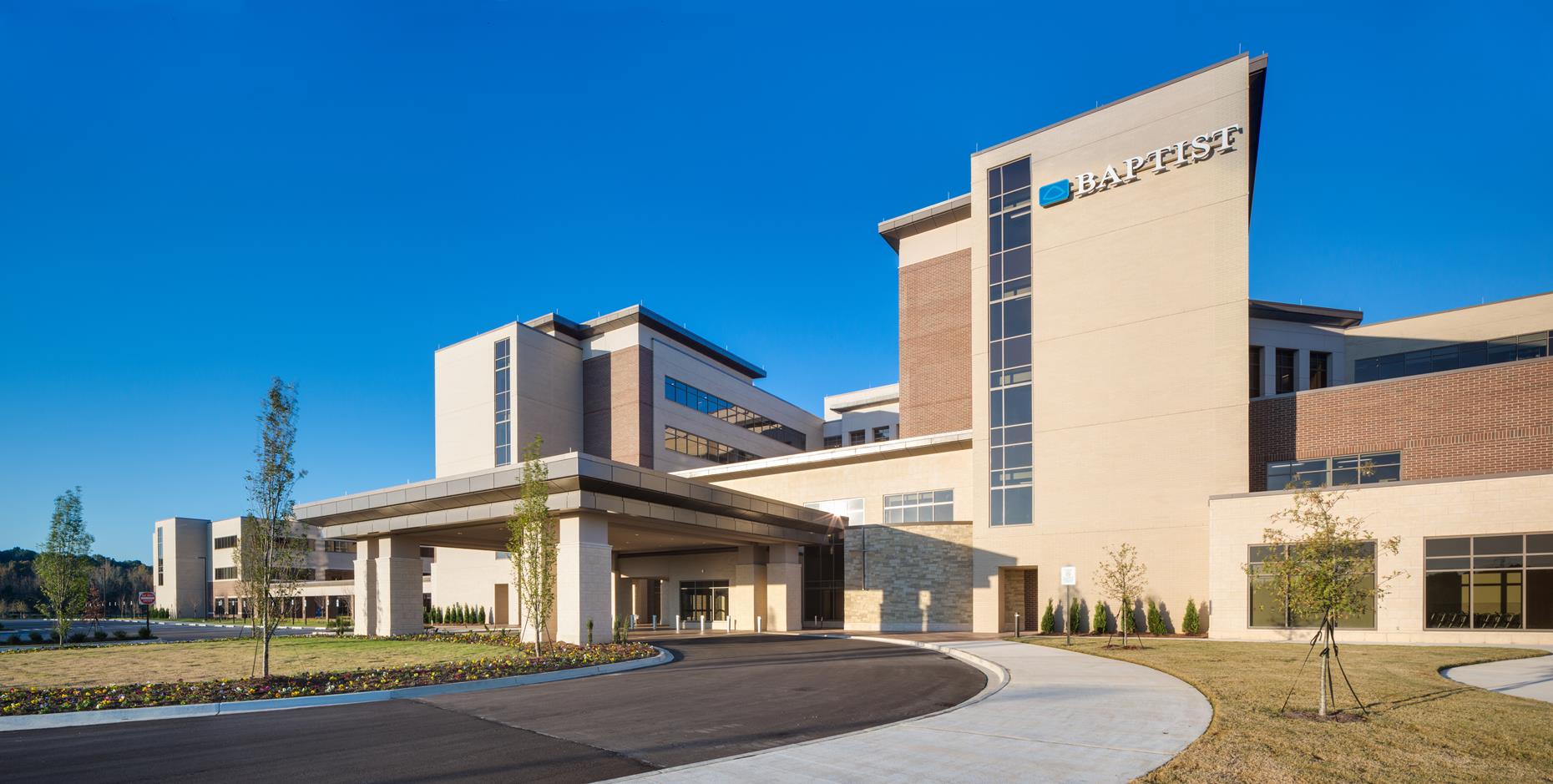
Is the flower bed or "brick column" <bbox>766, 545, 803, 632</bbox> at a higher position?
the flower bed

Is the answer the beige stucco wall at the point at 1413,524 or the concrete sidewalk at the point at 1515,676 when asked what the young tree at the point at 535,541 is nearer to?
the concrete sidewalk at the point at 1515,676

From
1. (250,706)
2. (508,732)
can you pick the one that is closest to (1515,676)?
(508,732)

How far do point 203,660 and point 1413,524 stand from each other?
38172mm

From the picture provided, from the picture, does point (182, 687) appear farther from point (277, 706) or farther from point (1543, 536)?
point (1543, 536)

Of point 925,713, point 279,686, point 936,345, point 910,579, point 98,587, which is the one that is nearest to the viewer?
point 925,713

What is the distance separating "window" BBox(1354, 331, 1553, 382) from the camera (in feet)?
119

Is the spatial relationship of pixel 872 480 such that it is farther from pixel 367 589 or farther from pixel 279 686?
pixel 279 686

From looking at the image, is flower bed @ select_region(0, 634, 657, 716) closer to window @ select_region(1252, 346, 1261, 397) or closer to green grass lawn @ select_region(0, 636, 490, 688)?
green grass lawn @ select_region(0, 636, 490, 688)

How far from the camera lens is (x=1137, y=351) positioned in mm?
31969

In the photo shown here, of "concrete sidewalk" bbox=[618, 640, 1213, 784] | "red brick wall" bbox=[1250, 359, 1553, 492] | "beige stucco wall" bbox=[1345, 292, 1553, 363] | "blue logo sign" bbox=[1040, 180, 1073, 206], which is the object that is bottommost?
"concrete sidewalk" bbox=[618, 640, 1213, 784]

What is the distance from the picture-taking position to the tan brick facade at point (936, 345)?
139ft

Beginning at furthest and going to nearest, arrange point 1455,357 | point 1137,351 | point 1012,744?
point 1455,357, point 1137,351, point 1012,744

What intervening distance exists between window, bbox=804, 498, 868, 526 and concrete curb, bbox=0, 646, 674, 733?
78.3 ft

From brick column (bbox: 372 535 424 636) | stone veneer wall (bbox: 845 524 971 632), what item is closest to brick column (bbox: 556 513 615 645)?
brick column (bbox: 372 535 424 636)
